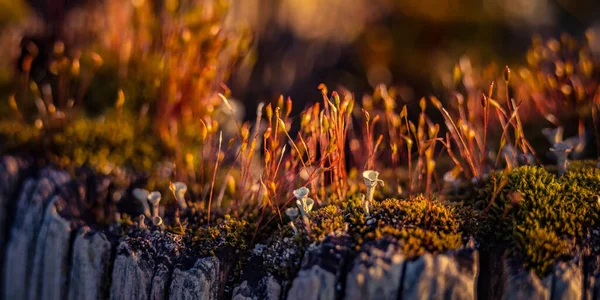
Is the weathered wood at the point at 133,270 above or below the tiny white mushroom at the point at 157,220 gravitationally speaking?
below

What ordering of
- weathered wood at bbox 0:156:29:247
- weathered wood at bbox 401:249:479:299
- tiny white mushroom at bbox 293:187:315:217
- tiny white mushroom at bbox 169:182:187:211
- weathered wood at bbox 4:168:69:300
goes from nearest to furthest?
weathered wood at bbox 401:249:479:299, tiny white mushroom at bbox 293:187:315:217, tiny white mushroom at bbox 169:182:187:211, weathered wood at bbox 4:168:69:300, weathered wood at bbox 0:156:29:247

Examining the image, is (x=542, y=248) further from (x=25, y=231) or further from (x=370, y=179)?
(x=25, y=231)

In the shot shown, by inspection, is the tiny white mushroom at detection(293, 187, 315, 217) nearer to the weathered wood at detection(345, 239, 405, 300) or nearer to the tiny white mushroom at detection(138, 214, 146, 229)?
the weathered wood at detection(345, 239, 405, 300)

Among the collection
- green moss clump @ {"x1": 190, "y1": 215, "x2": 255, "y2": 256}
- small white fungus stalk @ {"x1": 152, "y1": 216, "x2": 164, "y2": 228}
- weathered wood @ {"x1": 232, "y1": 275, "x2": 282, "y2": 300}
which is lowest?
weathered wood @ {"x1": 232, "y1": 275, "x2": 282, "y2": 300}

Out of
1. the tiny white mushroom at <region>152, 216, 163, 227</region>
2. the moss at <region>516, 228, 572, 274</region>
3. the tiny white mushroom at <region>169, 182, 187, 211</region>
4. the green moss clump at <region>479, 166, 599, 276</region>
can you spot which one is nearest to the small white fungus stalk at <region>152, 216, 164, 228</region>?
the tiny white mushroom at <region>152, 216, 163, 227</region>

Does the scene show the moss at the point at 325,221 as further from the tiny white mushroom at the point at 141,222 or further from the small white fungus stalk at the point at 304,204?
the tiny white mushroom at the point at 141,222

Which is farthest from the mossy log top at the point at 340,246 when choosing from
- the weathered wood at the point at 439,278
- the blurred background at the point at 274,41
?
the blurred background at the point at 274,41
